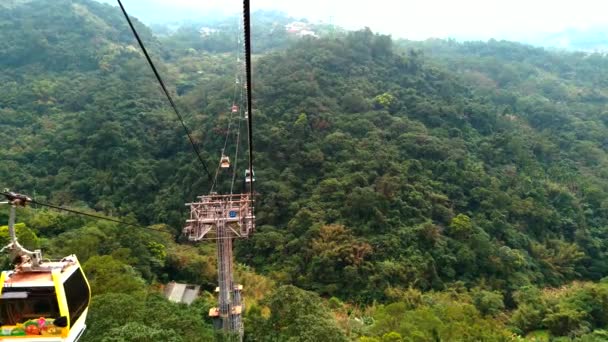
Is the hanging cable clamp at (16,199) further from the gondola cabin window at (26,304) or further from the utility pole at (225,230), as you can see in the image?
the utility pole at (225,230)

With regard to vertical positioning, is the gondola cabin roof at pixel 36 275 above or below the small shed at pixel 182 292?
above

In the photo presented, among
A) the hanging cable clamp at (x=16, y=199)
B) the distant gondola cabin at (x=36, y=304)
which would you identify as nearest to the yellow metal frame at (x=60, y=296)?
the distant gondola cabin at (x=36, y=304)

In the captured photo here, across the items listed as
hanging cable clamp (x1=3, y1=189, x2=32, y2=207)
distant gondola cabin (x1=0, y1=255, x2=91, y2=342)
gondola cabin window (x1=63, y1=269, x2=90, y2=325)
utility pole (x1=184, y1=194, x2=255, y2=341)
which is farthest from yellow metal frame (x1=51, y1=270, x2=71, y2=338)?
utility pole (x1=184, y1=194, x2=255, y2=341)

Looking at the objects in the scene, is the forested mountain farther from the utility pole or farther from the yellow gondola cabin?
the yellow gondola cabin

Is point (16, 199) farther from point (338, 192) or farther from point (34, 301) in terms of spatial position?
point (338, 192)

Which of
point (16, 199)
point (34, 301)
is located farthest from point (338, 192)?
point (16, 199)

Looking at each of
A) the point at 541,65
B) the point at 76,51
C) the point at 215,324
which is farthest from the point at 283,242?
the point at 541,65

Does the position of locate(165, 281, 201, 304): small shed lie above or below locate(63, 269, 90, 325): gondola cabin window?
below
